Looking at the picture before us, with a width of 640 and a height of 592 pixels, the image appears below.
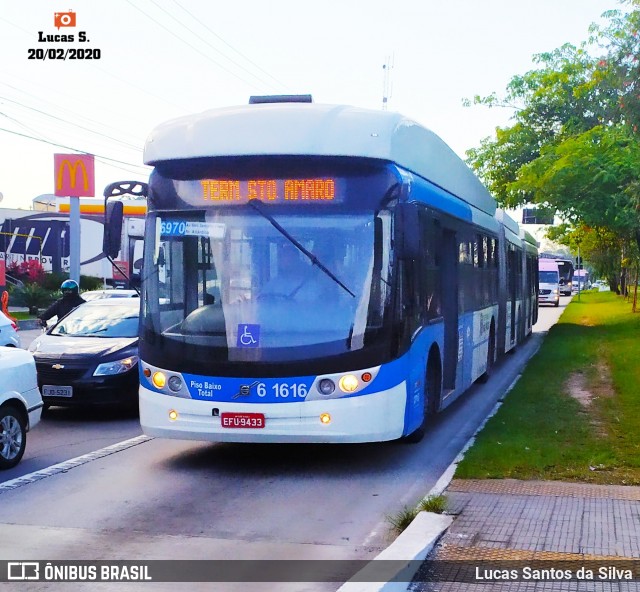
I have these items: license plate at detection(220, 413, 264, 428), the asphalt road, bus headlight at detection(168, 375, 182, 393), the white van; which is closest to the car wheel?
the asphalt road

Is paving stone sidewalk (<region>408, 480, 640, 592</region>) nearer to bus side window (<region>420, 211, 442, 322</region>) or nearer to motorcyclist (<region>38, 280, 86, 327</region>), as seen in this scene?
bus side window (<region>420, 211, 442, 322</region>)

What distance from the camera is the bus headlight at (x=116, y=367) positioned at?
1169 centimetres

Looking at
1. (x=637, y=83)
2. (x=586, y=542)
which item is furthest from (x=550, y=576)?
(x=637, y=83)

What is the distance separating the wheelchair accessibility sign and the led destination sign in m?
1.18

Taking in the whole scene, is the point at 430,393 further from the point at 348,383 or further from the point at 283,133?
the point at 283,133

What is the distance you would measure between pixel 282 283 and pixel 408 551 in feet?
11.1

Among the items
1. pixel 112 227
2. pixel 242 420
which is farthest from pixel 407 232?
pixel 112 227

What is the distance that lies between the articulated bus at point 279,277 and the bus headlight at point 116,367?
285 cm

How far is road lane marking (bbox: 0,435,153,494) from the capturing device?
8.34 m

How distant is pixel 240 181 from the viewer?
8.71 metres

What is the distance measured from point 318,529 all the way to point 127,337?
6395mm

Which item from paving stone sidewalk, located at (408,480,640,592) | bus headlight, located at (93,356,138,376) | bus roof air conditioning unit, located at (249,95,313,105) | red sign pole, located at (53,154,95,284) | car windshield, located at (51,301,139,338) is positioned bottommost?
paving stone sidewalk, located at (408,480,640,592)

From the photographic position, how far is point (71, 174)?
3469cm

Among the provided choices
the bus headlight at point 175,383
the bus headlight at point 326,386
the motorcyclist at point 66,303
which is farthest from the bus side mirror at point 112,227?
the motorcyclist at point 66,303
